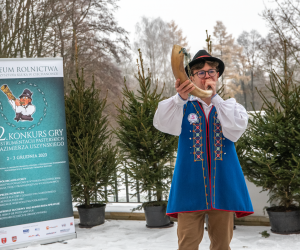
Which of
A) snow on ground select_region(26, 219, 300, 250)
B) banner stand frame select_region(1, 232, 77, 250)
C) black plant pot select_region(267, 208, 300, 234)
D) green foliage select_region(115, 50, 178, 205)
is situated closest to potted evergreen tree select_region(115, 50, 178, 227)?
green foliage select_region(115, 50, 178, 205)

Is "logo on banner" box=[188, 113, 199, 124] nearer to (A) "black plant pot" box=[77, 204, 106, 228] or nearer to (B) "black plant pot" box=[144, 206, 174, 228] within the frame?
(B) "black plant pot" box=[144, 206, 174, 228]

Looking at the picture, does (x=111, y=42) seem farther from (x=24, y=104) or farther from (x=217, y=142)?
(x=217, y=142)

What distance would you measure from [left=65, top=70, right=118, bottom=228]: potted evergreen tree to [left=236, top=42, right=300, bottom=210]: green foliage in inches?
85.1

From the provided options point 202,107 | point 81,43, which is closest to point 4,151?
point 202,107

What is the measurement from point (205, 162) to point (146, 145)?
8.67 feet

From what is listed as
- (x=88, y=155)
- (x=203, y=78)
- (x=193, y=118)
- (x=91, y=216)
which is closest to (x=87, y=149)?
(x=88, y=155)

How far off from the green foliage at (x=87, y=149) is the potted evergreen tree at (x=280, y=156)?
2157 mm

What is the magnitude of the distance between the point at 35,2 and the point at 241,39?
1183 centimetres

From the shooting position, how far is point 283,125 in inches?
170

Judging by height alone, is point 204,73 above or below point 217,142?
above

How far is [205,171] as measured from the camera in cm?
231

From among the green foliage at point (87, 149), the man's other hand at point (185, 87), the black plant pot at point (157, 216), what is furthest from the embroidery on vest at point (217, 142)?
the green foliage at point (87, 149)

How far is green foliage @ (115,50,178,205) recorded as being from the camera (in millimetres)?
4930

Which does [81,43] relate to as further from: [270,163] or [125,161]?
[270,163]
